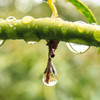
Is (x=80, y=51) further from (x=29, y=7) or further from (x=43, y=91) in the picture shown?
(x=29, y=7)

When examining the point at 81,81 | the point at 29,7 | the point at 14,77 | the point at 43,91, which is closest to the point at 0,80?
the point at 14,77

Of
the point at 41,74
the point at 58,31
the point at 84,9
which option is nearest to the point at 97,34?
the point at 58,31

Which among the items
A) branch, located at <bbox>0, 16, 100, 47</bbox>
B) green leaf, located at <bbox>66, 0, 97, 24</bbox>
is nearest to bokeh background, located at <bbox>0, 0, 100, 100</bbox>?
green leaf, located at <bbox>66, 0, 97, 24</bbox>

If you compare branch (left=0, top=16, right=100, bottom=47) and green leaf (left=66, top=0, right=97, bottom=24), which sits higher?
green leaf (left=66, top=0, right=97, bottom=24)

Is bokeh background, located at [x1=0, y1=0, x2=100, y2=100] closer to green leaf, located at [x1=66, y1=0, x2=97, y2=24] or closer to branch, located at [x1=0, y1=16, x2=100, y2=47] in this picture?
green leaf, located at [x1=66, y1=0, x2=97, y2=24]

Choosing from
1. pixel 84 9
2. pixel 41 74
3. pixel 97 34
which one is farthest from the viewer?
pixel 41 74

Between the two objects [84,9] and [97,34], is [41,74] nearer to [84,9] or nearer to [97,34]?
[84,9]

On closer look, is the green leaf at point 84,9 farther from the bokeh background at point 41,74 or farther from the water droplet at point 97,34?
the bokeh background at point 41,74

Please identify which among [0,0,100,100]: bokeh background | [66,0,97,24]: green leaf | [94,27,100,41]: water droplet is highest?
[0,0,100,100]: bokeh background
